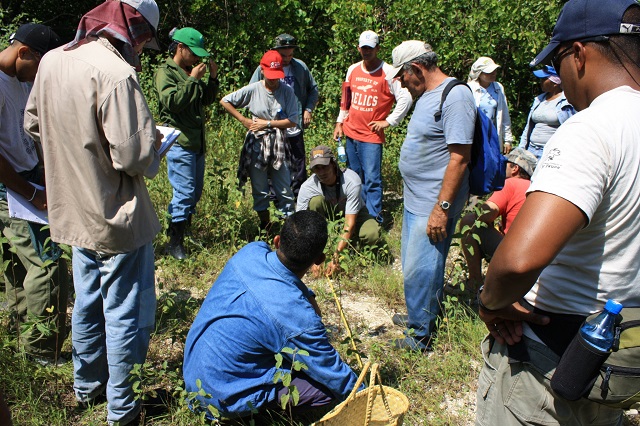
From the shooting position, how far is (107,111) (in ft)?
7.55

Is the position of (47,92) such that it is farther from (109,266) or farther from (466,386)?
(466,386)

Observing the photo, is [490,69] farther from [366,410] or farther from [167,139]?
[366,410]

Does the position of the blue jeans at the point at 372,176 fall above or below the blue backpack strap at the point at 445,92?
below

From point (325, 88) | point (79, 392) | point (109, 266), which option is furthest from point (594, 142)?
point (325, 88)

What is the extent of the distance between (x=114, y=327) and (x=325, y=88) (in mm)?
6323

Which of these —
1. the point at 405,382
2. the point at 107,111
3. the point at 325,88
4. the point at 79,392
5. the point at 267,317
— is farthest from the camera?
the point at 325,88

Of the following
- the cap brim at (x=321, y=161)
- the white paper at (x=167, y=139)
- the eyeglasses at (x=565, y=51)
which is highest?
the eyeglasses at (x=565, y=51)

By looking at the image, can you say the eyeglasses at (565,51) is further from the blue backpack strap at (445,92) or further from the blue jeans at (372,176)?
the blue jeans at (372,176)

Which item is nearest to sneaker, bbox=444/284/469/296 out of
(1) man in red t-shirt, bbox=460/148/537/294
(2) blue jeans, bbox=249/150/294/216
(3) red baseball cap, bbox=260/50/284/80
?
(1) man in red t-shirt, bbox=460/148/537/294

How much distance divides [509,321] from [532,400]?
242 millimetres

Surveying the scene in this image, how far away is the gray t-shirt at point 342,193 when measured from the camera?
4.84m

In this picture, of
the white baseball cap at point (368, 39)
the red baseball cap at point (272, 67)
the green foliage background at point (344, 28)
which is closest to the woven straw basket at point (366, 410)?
the red baseball cap at point (272, 67)

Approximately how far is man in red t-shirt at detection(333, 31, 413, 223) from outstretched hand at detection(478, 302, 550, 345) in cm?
380

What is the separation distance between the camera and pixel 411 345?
343 cm
